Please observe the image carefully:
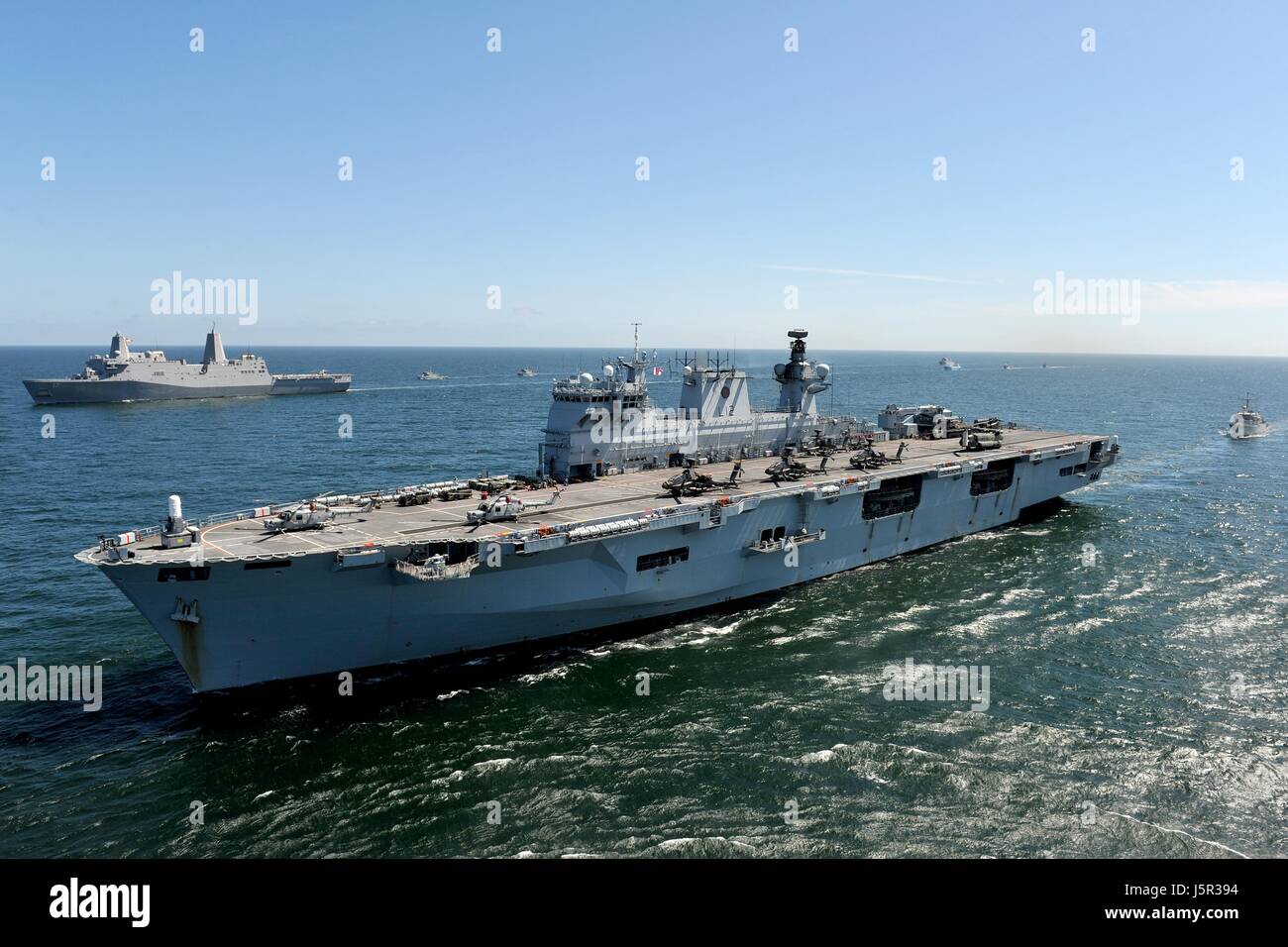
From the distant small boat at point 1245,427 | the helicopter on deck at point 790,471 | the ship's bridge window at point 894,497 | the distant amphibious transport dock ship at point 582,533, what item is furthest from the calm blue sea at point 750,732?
the distant small boat at point 1245,427

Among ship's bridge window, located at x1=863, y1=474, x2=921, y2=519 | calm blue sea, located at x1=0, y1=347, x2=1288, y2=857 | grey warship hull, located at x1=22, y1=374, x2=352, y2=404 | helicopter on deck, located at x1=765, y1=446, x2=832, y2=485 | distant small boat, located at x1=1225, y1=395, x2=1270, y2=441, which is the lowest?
calm blue sea, located at x1=0, y1=347, x2=1288, y2=857

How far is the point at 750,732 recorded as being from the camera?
21.1 metres

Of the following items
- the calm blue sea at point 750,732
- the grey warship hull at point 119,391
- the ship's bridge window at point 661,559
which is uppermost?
the grey warship hull at point 119,391

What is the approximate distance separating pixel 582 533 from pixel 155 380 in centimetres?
8701

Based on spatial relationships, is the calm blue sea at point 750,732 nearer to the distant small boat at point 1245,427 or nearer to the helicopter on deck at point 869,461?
the helicopter on deck at point 869,461

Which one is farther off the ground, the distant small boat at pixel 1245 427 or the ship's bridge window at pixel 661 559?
the distant small boat at pixel 1245 427

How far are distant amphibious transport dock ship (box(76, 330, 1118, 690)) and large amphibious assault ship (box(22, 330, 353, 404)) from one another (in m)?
75.4

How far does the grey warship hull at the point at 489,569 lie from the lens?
21.6 m

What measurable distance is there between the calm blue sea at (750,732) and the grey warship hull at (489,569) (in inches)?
43.4

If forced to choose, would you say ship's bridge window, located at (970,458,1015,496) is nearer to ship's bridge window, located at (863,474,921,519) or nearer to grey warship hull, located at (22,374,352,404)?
ship's bridge window, located at (863,474,921,519)

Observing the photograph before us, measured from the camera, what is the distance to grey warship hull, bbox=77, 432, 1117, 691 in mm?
21594

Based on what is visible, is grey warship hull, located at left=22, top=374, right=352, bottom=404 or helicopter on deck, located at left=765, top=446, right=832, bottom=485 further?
grey warship hull, located at left=22, top=374, right=352, bottom=404

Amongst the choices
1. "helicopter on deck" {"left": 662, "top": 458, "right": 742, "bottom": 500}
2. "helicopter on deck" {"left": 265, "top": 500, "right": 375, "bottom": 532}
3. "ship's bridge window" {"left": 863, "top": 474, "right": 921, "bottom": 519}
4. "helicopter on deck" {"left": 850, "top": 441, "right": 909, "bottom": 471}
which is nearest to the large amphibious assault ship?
"helicopter on deck" {"left": 265, "top": 500, "right": 375, "bottom": 532}
